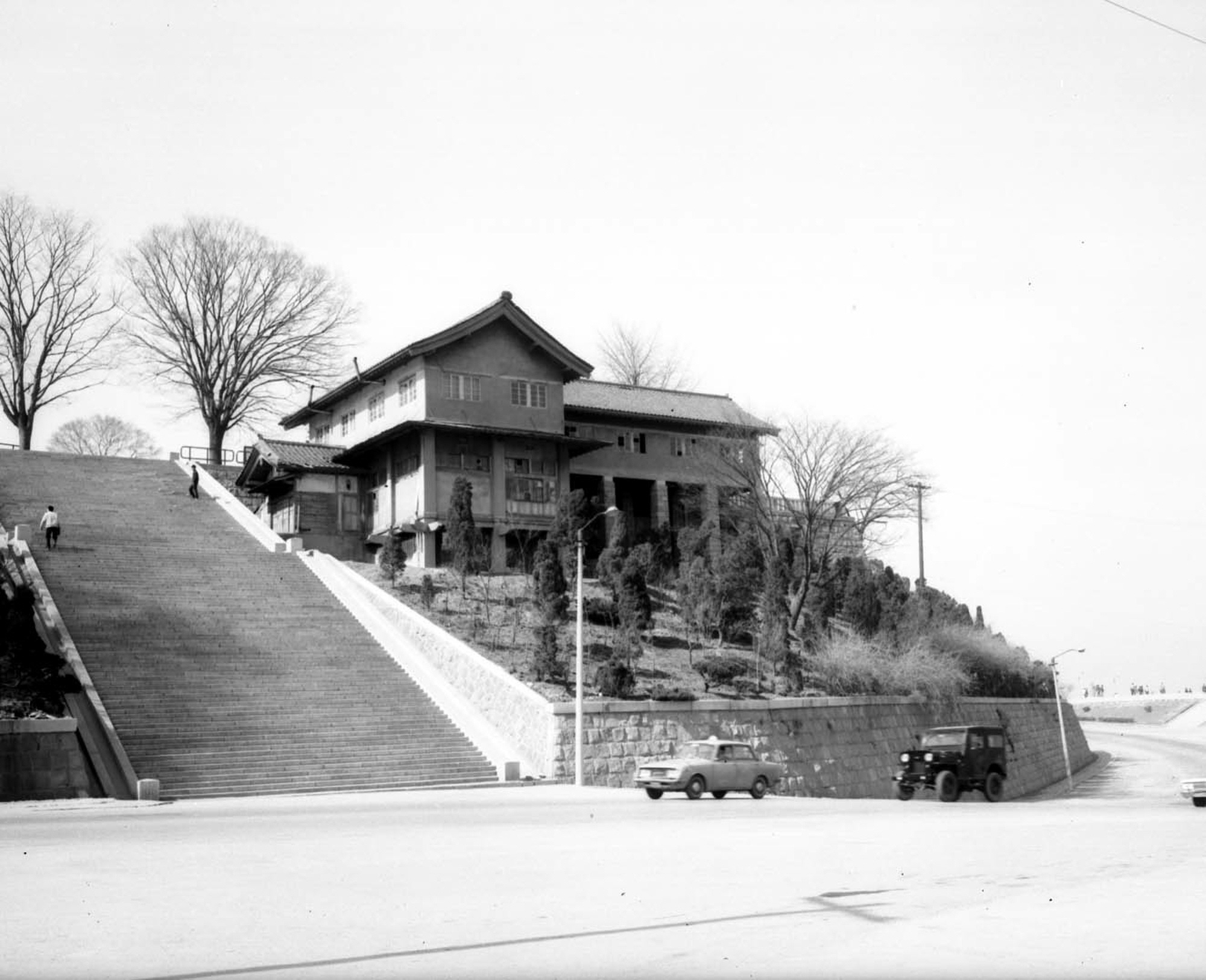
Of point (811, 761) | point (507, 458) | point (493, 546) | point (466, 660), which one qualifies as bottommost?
point (811, 761)

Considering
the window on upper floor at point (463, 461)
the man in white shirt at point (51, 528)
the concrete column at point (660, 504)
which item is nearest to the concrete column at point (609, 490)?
the concrete column at point (660, 504)

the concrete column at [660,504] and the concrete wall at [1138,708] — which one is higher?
the concrete column at [660,504]

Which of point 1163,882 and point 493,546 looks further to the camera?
point 493,546

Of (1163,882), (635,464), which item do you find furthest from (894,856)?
(635,464)

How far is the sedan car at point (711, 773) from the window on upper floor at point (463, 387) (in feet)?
73.0

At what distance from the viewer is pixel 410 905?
1016cm

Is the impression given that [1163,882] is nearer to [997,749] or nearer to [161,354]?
[997,749]

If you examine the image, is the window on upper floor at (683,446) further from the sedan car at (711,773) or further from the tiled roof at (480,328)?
the sedan car at (711,773)

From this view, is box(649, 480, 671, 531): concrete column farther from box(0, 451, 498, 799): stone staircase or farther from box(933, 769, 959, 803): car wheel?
box(933, 769, 959, 803): car wheel

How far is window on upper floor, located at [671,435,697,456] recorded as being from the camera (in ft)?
182

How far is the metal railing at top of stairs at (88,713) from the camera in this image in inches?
911

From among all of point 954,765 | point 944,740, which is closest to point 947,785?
point 954,765

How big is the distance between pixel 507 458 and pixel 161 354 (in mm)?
24533

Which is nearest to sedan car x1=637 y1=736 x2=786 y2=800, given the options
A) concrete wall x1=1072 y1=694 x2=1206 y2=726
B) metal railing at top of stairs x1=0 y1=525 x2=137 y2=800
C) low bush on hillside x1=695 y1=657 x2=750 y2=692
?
low bush on hillside x1=695 y1=657 x2=750 y2=692
